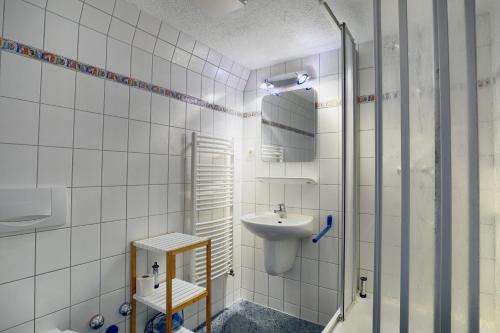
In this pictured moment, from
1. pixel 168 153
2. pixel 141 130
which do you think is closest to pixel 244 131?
pixel 168 153

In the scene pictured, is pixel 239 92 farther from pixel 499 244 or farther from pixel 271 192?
pixel 499 244

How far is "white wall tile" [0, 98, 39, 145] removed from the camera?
1.22 m

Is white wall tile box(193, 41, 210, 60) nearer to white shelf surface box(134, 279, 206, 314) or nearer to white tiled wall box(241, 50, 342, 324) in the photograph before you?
white tiled wall box(241, 50, 342, 324)

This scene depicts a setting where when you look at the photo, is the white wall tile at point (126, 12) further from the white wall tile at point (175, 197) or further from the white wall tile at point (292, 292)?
the white wall tile at point (292, 292)

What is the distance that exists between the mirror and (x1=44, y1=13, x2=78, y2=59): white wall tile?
1.54 m

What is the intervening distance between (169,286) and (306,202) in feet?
4.26

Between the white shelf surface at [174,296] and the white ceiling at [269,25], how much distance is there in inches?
70.2

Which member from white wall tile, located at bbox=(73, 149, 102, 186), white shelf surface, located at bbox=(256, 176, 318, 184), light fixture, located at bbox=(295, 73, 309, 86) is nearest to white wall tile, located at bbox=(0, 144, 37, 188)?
white wall tile, located at bbox=(73, 149, 102, 186)

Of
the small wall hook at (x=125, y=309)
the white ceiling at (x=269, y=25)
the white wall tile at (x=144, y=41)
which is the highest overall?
the white ceiling at (x=269, y=25)

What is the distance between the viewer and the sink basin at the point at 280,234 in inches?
78.7

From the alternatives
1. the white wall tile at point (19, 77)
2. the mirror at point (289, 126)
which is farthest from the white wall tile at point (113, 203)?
the mirror at point (289, 126)

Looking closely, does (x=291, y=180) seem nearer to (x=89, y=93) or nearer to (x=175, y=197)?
(x=175, y=197)

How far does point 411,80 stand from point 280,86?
2037 mm

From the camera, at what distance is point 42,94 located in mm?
1347
